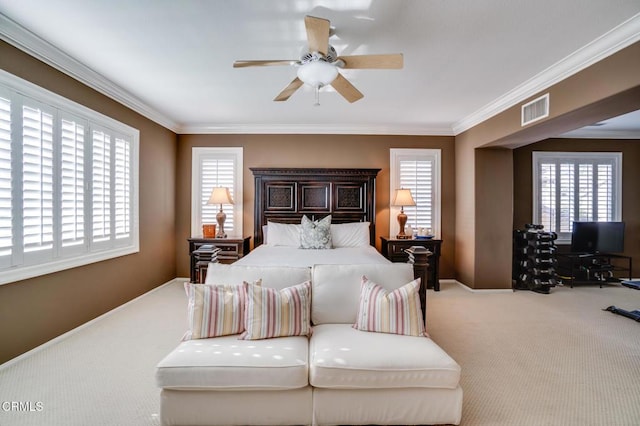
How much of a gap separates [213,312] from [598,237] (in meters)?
6.33

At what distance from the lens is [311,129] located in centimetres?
Answer: 536

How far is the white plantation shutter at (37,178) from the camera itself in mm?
2629

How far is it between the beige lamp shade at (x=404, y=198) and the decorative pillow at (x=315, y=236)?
1.31 metres

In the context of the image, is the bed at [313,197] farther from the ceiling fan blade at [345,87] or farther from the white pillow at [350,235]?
the ceiling fan blade at [345,87]

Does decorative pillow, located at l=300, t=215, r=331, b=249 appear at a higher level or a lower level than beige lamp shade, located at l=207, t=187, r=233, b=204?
lower

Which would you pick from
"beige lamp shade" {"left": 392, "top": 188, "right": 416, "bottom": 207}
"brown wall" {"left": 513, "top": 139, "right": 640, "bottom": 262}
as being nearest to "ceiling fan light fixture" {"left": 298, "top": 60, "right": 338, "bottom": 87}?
"beige lamp shade" {"left": 392, "top": 188, "right": 416, "bottom": 207}

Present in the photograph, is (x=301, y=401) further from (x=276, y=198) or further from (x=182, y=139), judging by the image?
(x=182, y=139)

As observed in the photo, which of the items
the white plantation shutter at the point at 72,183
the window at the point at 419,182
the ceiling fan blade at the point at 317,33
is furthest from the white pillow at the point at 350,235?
the white plantation shutter at the point at 72,183

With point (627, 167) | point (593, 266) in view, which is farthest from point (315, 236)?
point (627, 167)

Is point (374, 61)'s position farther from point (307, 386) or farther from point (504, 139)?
point (504, 139)

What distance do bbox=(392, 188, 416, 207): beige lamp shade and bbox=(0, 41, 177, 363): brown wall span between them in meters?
3.83

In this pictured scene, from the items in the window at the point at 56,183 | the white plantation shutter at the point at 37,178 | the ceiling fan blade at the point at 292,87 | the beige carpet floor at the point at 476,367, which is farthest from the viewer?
A: the ceiling fan blade at the point at 292,87

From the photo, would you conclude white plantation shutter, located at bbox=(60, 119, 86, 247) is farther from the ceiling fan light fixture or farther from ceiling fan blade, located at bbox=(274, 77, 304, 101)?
the ceiling fan light fixture

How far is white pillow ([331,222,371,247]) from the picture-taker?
15.5 feet
